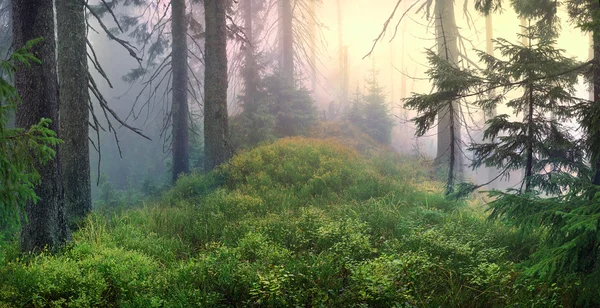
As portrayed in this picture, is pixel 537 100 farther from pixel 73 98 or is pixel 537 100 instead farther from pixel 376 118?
pixel 376 118

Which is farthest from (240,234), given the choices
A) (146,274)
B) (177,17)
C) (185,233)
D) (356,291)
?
(177,17)

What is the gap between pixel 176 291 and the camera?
14.0 feet

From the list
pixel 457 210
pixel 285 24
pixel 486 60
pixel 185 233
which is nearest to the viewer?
pixel 486 60

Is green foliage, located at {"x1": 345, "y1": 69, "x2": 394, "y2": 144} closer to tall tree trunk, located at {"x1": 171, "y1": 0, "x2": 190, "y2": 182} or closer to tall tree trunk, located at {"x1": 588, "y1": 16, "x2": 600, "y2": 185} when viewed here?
tall tree trunk, located at {"x1": 171, "y1": 0, "x2": 190, "y2": 182}

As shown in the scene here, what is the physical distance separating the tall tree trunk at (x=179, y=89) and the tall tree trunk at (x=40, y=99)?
841cm

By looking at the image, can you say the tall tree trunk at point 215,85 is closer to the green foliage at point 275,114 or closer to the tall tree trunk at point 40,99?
the green foliage at point 275,114

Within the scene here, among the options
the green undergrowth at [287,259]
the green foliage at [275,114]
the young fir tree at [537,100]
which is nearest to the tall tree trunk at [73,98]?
the green undergrowth at [287,259]

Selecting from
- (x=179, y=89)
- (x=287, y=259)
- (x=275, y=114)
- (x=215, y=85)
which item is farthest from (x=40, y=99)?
(x=275, y=114)

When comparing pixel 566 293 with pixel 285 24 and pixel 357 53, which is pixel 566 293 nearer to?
pixel 285 24

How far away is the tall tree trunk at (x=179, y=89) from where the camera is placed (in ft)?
47.3

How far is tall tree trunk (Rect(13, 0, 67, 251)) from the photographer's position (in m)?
5.64

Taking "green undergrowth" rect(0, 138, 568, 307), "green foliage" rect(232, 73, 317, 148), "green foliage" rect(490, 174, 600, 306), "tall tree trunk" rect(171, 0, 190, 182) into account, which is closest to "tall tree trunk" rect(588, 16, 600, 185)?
"green foliage" rect(490, 174, 600, 306)

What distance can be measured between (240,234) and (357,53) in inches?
2689

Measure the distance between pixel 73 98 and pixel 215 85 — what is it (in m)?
4.68
